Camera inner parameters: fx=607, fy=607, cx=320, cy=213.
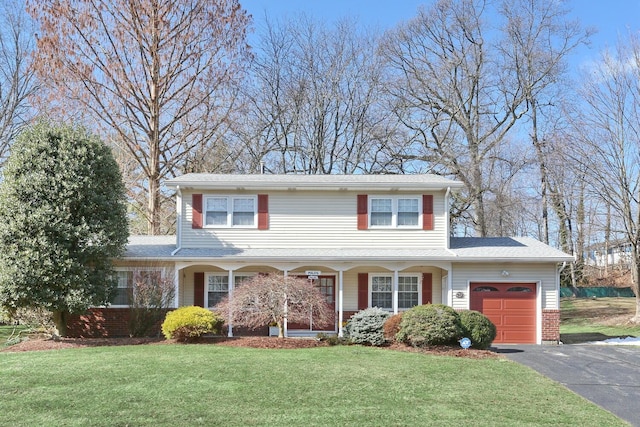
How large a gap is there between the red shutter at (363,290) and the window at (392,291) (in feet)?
0.62

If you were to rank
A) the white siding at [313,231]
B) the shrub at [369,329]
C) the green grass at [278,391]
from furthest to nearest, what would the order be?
the white siding at [313,231], the shrub at [369,329], the green grass at [278,391]

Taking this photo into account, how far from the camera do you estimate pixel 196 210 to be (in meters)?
20.0

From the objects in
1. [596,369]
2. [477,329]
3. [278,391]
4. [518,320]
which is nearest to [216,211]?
[477,329]

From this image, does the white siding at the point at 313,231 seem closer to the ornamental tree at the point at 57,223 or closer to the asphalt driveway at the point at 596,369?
the ornamental tree at the point at 57,223

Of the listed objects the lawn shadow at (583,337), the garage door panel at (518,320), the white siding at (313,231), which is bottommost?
the lawn shadow at (583,337)

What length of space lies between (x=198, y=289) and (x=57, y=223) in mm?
5326

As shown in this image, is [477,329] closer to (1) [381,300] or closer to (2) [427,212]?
(1) [381,300]

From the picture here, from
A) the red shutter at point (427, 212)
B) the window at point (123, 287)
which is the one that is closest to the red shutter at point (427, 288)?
the red shutter at point (427, 212)

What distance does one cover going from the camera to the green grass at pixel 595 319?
898 inches

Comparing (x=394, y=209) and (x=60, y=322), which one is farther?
(x=394, y=209)

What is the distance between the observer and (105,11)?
24.9m

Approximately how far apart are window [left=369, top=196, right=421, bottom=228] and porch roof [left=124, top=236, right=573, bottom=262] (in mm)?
933

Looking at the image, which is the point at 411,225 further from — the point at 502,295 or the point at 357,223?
the point at 502,295

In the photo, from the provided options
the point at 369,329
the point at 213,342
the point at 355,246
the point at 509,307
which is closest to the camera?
the point at 369,329
